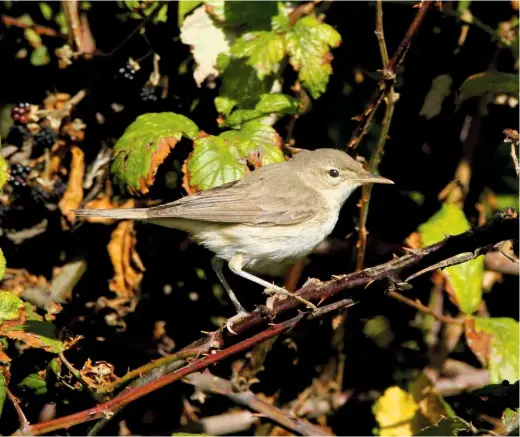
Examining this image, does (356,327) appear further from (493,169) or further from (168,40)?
(168,40)

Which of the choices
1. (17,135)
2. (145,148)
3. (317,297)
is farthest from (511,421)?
(17,135)

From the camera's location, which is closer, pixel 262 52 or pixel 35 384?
pixel 35 384

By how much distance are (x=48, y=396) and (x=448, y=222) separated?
75.8 inches

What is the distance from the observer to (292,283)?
3.85 meters

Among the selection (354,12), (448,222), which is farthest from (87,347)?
(354,12)

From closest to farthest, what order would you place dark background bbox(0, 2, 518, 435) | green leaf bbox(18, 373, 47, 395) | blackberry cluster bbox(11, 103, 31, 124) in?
green leaf bbox(18, 373, 47, 395), blackberry cluster bbox(11, 103, 31, 124), dark background bbox(0, 2, 518, 435)

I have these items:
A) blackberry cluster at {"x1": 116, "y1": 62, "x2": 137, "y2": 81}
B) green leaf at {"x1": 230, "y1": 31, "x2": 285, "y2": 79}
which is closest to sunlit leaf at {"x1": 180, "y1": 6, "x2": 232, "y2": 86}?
green leaf at {"x1": 230, "y1": 31, "x2": 285, "y2": 79}

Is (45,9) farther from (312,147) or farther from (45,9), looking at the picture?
(312,147)

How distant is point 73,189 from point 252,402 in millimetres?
1383

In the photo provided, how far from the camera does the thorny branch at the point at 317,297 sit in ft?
7.52

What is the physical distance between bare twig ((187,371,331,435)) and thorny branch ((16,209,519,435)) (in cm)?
77

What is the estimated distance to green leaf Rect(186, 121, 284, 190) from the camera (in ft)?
10.5

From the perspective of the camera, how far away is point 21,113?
3.91 m

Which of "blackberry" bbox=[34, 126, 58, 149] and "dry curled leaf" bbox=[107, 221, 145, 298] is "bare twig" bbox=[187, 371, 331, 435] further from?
"blackberry" bbox=[34, 126, 58, 149]
